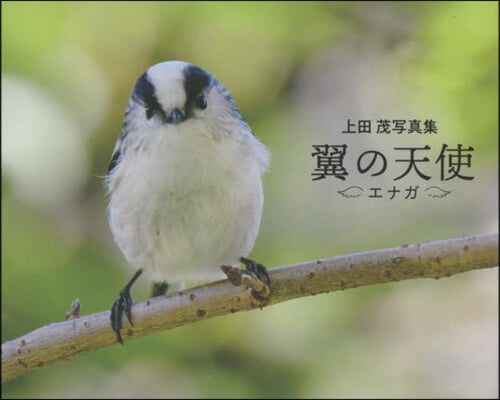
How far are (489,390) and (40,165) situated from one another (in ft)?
2.79

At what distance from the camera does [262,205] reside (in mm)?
1254

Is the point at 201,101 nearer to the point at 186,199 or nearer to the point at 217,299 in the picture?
the point at 186,199

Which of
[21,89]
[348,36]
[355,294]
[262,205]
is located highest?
[348,36]

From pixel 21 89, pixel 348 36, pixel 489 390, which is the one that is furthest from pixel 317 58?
pixel 489 390

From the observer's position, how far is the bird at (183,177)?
1117 millimetres

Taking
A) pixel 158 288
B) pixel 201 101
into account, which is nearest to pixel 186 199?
pixel 201 101

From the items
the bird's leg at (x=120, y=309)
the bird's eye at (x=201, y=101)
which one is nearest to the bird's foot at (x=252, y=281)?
the bird's leg at (x=120, y=309)

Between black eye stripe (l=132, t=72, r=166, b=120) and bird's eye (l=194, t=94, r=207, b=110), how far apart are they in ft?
0.18

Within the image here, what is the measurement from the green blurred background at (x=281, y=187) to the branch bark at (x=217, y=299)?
117mm

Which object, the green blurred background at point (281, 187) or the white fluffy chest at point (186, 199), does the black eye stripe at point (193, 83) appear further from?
the green blurred background at point (281, 187)

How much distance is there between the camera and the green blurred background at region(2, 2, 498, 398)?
3.95 feet

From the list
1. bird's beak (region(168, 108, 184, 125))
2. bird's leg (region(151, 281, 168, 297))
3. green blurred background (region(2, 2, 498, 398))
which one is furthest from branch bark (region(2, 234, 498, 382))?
bird's leg (region(151, 281, 168, 297))

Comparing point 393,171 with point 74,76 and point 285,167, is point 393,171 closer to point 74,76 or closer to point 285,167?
point 285,167

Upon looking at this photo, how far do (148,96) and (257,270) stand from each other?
295mm
